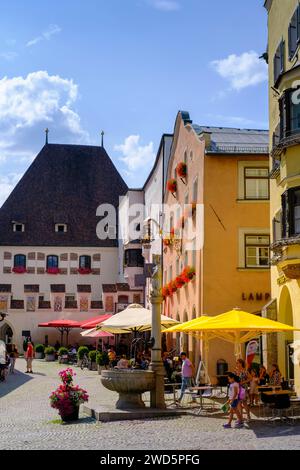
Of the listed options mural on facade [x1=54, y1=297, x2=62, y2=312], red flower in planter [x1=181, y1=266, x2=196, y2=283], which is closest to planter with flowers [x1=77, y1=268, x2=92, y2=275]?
mural on facade [x1=54, y1=297, x2=62, y2=312]

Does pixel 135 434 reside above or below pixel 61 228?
below

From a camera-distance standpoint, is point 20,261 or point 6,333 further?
point 20,261

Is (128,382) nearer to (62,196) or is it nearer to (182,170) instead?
(182,170)

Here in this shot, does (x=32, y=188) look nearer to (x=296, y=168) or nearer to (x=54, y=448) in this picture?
(x=296, y=168)

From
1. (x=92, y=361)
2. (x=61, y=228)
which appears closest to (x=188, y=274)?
(x=92, y=361)

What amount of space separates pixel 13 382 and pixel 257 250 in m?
11.7

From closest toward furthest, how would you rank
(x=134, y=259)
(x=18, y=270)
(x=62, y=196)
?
1. (x=134, y=259)
2. (x=18, y=270)
3. (x=62, y=196)

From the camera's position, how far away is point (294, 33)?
74.8 ft

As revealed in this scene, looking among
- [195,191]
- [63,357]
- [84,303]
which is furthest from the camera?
[84,303]

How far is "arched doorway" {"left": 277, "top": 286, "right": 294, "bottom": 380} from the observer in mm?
24484

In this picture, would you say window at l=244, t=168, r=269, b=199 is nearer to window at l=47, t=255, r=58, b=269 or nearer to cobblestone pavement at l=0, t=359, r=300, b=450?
cobblestone pavement at l=0, t=359, r=300, b=450

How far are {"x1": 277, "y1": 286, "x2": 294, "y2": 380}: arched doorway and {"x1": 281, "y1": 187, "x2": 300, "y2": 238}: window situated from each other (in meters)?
2.79

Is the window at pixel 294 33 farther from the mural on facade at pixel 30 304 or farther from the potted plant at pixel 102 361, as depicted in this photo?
the mural on facade at pixel 30 304
